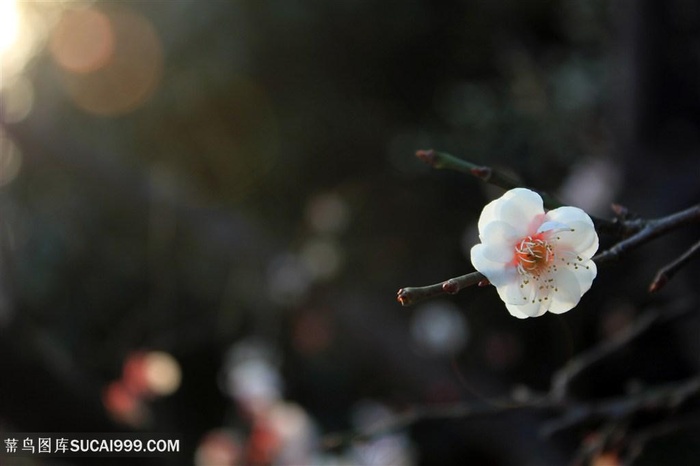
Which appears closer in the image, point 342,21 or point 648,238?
point 648,238

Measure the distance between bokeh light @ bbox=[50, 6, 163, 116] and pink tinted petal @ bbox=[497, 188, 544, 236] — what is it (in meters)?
3.10

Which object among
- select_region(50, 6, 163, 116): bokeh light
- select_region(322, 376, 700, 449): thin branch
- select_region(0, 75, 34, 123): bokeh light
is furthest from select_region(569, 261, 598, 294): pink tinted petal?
select_region(50, 6, 163, 116): bokeh light

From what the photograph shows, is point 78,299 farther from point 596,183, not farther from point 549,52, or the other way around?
point 549,52

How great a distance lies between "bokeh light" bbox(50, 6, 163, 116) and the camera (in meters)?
3.27

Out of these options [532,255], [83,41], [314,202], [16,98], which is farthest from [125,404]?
[83,41]

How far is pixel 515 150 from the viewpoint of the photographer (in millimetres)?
3129

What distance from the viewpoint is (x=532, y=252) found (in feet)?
1.67

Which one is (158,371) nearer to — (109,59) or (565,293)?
(565,293)

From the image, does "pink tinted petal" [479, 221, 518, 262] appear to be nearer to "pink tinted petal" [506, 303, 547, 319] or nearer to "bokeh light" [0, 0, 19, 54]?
"pink tinted petal" [506, 303, 547, 319]

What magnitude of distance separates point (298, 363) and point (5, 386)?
2.19m

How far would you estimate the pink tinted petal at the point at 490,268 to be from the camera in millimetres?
468

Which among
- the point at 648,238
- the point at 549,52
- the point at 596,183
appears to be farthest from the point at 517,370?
the point at 648,238

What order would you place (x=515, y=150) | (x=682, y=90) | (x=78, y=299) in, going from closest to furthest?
(x=682, y=90)
(x=78, y=299)
(x=515, y=150)

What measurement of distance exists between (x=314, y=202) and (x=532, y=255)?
3017mm
